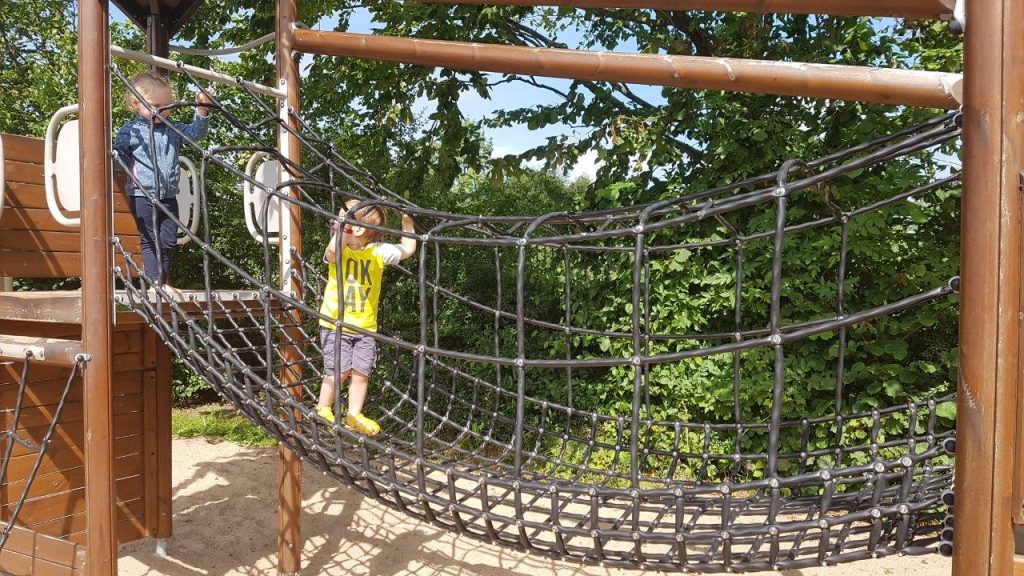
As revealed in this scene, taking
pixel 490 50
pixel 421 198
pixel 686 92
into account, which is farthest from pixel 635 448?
pixel 421 198

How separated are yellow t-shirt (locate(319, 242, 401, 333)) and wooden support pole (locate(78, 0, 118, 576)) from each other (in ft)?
2.69

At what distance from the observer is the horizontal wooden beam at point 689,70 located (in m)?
1.66

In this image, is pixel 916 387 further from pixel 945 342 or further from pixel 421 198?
pixel 421 198

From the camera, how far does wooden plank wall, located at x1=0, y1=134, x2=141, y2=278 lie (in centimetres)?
291

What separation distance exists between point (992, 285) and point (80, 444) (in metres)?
3.65

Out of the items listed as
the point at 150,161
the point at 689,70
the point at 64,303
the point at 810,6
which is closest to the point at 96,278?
the point at 64,303

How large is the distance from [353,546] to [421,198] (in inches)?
134

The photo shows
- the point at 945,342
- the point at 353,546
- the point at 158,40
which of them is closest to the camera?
the point at 158,40

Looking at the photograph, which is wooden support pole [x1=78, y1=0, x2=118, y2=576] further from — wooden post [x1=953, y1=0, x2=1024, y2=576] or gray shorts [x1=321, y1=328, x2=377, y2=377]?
wooden post [x1=953, y1=0, x2=1024, y2=576]

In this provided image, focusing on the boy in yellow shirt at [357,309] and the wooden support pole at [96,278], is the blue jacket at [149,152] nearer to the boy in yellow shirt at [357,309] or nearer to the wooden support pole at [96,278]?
the wooden support pole at [96,278]

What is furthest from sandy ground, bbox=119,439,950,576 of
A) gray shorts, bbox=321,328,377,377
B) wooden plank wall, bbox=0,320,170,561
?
gray shorts, bbox=321,328,377,377

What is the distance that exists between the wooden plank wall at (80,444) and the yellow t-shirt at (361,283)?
123 cm

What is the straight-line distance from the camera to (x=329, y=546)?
383 cm

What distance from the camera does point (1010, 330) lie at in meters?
1.13
